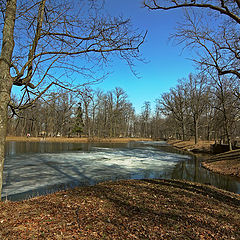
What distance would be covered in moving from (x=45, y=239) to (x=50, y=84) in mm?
3119

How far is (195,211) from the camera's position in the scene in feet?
14.1

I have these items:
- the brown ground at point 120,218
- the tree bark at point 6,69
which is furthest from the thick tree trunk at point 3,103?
the brown ground at point 120,218

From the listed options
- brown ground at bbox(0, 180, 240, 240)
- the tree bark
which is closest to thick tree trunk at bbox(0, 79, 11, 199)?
the tree bark

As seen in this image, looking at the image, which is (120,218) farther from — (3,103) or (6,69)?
(6,69)

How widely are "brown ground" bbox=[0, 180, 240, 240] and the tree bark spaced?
4.48 ft

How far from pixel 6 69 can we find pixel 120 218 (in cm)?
400

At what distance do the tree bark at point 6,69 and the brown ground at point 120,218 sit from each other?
137cm

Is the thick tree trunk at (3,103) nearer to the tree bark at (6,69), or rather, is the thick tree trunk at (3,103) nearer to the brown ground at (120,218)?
the tree bark at (6,69)

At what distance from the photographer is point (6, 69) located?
394cm

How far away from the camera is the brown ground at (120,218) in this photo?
3.07 metres

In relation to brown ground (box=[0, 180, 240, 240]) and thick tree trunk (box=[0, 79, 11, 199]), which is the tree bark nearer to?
thick tree trunk (box=[0, 79, 11, 199])

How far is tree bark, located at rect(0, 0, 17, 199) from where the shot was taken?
3.86 m

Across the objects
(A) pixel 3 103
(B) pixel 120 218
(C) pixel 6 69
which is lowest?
(B) pixel 120 218

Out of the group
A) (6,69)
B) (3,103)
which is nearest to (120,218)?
(3,103)
